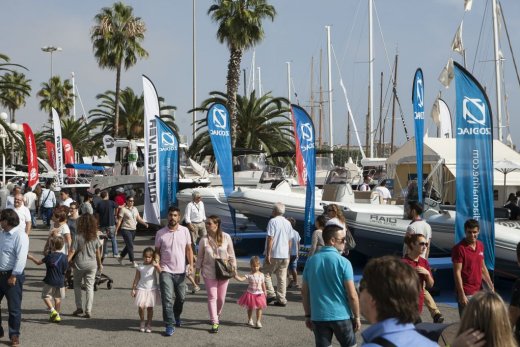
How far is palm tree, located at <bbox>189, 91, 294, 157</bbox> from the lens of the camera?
38.8 m

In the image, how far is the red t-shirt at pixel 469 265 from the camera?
7656mm

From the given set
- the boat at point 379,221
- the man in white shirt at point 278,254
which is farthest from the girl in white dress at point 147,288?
the boat at point 379,221

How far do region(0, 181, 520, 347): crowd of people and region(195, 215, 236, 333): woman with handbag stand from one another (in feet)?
0.04

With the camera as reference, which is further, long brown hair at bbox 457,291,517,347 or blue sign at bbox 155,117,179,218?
blue sign at bbox 155,117,179,218

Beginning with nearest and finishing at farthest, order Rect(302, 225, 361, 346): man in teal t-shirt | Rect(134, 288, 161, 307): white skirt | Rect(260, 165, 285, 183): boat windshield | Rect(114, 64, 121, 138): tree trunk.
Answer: Rect(302, 225, 361, 346): man in teal t-shirt < Rect(134, 288, 161, 307): white skirt < Rect(260, 165, 285, 183): boat windshield < Rect(114, 64, 121, 138): tree trunk

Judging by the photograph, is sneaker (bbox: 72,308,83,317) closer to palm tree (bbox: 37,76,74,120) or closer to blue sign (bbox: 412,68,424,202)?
blue sign (bbox: 412,68,424,202)

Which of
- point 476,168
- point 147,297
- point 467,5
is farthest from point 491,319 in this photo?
point 467,5

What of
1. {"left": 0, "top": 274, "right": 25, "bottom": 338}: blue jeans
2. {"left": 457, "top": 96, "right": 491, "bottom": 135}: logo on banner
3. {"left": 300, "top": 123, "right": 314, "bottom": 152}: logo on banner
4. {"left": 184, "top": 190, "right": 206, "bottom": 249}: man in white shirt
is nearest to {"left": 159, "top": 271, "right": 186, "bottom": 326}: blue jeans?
{"left": 0, "top": 274, "right": 25, "bottom": 338}: blue jeans

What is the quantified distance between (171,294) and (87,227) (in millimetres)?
1901

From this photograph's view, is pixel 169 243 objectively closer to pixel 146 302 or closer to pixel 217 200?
pixel 146 302

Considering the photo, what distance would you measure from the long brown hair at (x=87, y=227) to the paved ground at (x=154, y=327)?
44.6 inches

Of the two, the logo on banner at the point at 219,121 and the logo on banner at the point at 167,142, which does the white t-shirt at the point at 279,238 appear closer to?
the logo on banner at the point at 167,142

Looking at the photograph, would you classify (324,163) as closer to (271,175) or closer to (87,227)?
(271,175)

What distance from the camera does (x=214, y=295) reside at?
30.1 feet
